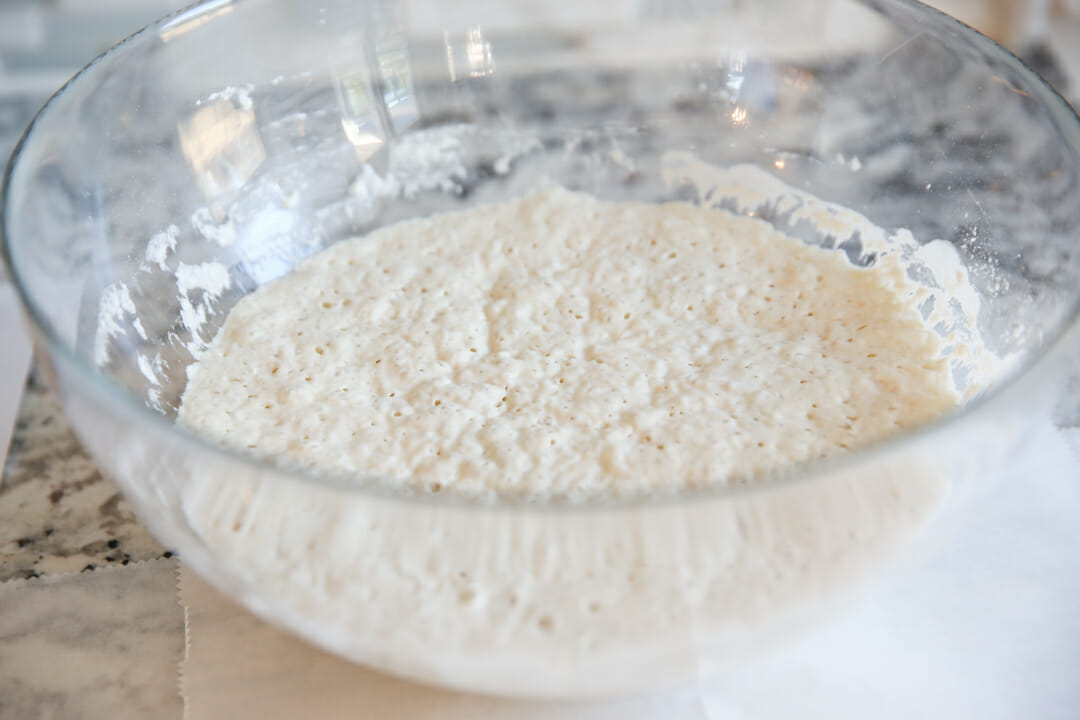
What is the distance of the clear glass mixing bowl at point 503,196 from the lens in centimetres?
52

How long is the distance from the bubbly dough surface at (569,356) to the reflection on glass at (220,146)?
14 centimetres

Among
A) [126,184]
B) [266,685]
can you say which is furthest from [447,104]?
[266,685]

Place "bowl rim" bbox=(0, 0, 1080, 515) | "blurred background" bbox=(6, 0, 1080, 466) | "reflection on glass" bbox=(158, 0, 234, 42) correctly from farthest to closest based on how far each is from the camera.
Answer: "blurred background" bbox=(6, 0, 1080, 466)
"reflection on glass" bbox=(158, 0, 234, 42)
"bowl rim" bbox=(0, 0, 1080, 515)

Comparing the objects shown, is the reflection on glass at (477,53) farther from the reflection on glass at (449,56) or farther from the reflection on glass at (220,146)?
the reflection on glass at (220,146)

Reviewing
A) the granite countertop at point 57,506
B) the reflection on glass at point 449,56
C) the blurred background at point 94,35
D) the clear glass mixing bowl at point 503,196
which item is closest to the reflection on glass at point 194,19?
the clear glass mixing bowl at point 503,196

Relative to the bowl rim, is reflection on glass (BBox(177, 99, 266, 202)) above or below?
below

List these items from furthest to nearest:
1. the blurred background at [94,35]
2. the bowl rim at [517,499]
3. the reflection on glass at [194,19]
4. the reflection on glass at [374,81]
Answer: the blurred background at [94,35]
the reflection on glass at [374,81]
the reflection on glass at [194,19]
the bowl rim at [517,499]

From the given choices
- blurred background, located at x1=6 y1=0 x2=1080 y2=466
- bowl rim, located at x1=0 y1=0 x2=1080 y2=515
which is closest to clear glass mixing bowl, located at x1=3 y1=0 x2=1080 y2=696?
bowl rim, located at x1=0 y1=0 x2=1080 y2=515

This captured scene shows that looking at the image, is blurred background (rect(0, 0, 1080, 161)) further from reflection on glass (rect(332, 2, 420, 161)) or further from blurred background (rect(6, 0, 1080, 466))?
reflection on glass (rect(332, 2, 420, 161))

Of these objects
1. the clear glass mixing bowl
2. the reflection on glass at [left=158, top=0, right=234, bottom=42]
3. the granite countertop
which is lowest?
the granite countertop

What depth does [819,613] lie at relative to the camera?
646 mm

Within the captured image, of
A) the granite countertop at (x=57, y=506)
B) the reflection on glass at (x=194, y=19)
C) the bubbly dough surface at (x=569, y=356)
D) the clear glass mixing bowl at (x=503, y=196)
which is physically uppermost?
the reflection on glass at (x=194, y=19)

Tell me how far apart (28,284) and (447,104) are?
0.67 meters

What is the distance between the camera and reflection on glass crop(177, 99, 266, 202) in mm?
1077
